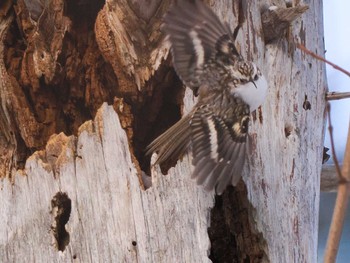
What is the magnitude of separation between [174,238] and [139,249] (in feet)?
0.23

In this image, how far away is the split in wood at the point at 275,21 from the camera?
1452mm

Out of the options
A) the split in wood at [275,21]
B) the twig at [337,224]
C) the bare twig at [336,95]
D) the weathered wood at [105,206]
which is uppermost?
the split in wood at [275,21]

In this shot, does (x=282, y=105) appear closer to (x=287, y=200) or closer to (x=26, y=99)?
(x=287, y=200)

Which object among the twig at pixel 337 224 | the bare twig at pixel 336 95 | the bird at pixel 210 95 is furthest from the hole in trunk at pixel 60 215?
the twig at pixel 337 224

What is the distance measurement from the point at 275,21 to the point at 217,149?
35 centimetres

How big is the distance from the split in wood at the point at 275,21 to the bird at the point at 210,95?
0.17 m

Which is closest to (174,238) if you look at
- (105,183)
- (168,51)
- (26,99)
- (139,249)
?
(139,249)

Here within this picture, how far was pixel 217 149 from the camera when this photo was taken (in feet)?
4.21

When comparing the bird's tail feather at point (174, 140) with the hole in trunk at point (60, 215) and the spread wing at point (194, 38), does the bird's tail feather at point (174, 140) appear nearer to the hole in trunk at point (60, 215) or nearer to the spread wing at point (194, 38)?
the spread wing at point (194, 38)

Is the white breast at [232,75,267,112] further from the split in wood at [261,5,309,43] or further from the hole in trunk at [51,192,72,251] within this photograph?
the hole in trunk at [51,192,72,251]

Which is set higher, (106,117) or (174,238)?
(106,117)

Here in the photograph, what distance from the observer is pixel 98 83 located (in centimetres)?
144

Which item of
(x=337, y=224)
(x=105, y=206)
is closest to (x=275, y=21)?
(x=105, y=206)

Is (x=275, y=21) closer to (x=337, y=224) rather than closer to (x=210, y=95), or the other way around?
(x=210, y=95)
